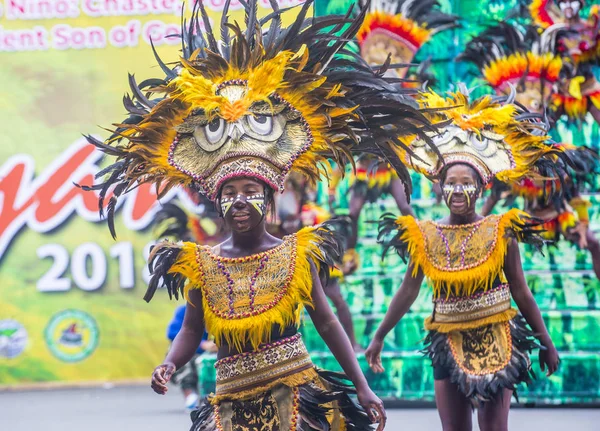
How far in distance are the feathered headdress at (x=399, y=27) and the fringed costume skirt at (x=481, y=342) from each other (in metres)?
4.95

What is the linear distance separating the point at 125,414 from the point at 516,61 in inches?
188

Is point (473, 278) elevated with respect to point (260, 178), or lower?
lower

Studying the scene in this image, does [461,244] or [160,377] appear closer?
→ [160,377]

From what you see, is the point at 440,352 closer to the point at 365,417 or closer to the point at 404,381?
the point at 365,417

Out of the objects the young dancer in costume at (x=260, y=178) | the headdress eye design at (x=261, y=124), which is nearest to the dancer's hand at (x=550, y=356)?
the young dancer in costume at (x=260, y=178)

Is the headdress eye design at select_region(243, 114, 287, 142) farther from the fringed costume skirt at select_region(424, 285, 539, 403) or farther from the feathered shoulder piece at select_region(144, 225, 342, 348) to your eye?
the fringed costume skirt at select_region(424, 285, 539, 403)

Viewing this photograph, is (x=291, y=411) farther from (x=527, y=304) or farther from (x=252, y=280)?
(x=527, y=304)

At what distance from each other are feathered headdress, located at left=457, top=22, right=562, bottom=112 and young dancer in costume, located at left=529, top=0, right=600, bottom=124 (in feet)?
0.82

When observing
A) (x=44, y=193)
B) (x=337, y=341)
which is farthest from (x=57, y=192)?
(x=337, y=341)

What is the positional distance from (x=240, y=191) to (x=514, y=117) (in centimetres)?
264

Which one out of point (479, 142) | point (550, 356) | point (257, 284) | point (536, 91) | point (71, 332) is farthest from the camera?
point (71, 332)

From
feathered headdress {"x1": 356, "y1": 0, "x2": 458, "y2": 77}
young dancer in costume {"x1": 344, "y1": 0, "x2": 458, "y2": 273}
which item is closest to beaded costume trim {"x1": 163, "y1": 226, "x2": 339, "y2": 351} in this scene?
young dancer in costume {"x1": 344, "y1": 0, "x2": 458, "y2": 273}

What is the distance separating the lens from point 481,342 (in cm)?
607

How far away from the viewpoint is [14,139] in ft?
40.5
